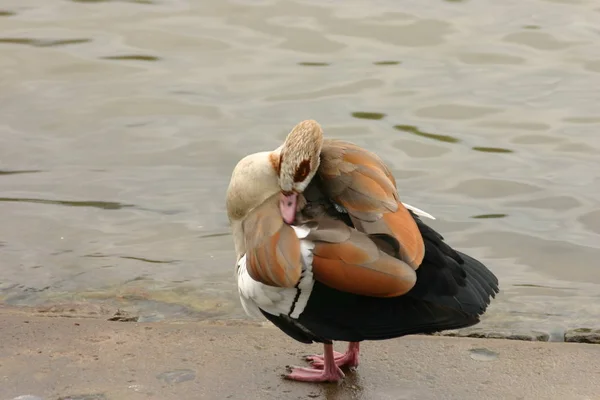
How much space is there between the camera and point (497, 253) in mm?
6852

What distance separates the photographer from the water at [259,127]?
6.53 m

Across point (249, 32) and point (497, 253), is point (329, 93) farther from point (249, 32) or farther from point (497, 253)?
point (497, 253)

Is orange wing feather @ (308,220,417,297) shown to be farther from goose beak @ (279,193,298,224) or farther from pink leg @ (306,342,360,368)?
pink leg @ (306,342,360,368)

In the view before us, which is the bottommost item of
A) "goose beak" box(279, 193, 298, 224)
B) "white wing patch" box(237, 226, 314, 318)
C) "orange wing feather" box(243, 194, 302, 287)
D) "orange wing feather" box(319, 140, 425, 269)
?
"white wing patch" box(237, 226, 314, 318)

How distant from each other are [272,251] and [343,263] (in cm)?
37

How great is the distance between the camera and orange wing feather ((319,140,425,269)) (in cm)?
409

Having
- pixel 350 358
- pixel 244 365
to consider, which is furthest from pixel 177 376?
pixel 350 358

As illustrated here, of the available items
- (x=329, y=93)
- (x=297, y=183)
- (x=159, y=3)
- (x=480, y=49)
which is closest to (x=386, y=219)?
(x=297, y=183)

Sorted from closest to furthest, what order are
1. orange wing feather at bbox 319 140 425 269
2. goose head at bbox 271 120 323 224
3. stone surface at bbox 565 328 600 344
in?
orange wing feather at bbox 319 140 425 269, goose head at bbox 271 120 323 224, stone surface at bbox 565 328 600 344

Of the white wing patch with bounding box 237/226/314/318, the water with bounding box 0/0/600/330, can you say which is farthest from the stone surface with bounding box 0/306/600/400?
the water with bounding box 0/0/600/330

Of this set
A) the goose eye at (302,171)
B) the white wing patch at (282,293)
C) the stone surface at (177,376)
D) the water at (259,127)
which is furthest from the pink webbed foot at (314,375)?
the water at (259,127)

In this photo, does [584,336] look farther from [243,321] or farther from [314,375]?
[243,321]

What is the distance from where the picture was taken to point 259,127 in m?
8.66

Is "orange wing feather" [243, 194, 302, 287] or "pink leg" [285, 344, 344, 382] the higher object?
"orange wing feather" [243, 194, 302, 287]
